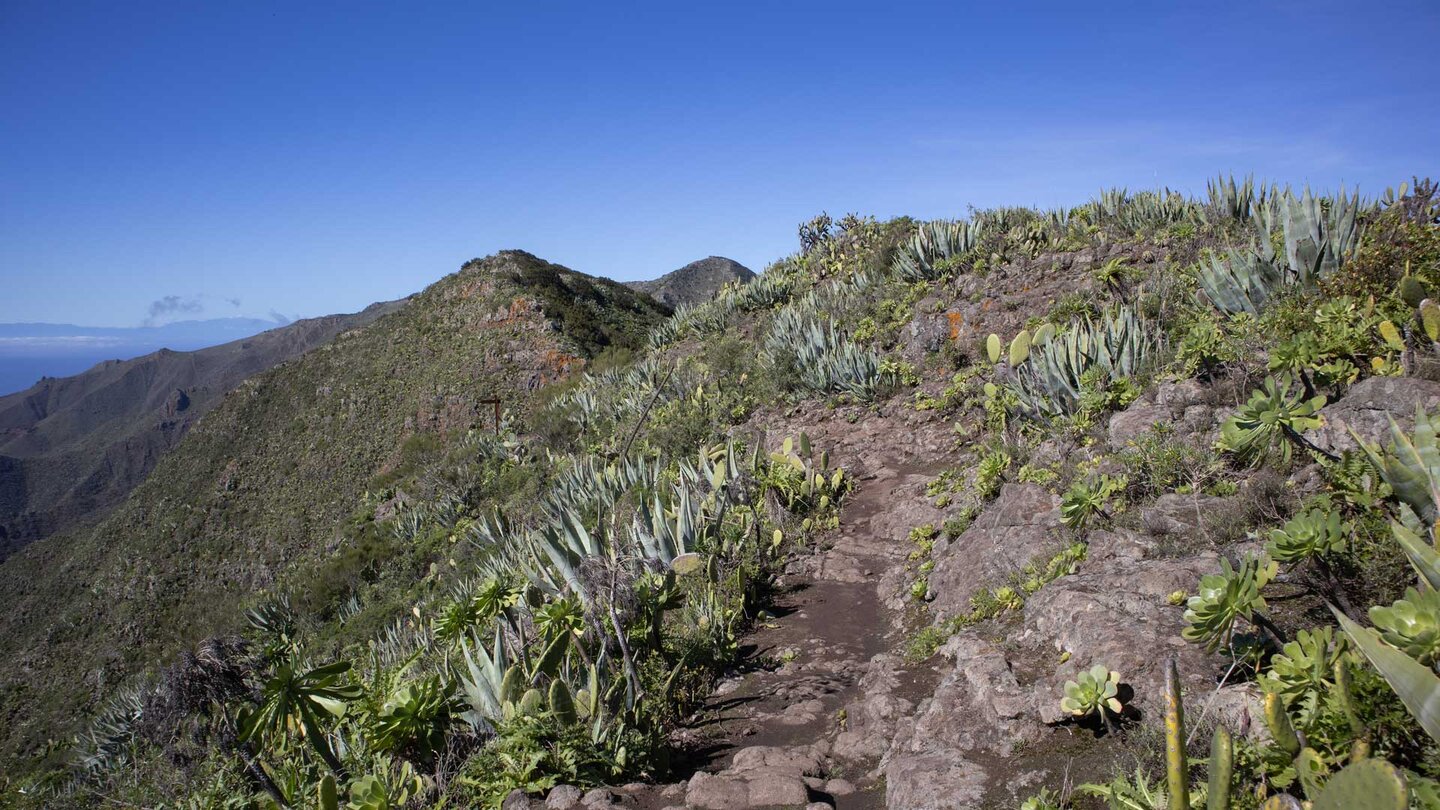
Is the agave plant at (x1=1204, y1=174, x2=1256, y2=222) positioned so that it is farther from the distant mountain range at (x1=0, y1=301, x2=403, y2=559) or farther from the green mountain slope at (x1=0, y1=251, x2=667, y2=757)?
the distant mountain range at (x1=0, y1=301, x2=403, y2=559)

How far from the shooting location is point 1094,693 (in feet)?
8.97

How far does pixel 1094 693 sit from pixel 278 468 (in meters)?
38.8

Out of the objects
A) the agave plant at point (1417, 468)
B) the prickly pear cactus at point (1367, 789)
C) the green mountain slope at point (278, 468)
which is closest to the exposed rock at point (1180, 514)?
the agave plant at point (1417, 468)

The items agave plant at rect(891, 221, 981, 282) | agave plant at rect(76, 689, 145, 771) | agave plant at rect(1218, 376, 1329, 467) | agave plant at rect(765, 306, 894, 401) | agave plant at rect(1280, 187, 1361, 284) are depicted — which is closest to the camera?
agave plant at rect(1218, 376, 1329, 467)

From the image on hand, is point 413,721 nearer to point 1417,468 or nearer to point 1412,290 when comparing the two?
point 1417,468

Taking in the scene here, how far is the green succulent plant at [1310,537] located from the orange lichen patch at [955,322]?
23.5 feet

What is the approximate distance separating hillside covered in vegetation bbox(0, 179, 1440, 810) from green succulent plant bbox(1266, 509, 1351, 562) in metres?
0.01

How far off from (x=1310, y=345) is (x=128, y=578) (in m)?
42.0

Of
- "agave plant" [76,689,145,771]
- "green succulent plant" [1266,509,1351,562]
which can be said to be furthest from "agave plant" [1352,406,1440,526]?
"agave plant" [76,689,145,771]

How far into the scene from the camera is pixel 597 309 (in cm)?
3403

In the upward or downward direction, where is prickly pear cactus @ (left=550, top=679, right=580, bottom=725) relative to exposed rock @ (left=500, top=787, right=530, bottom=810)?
upward

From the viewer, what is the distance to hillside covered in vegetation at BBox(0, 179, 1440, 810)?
2371 mm

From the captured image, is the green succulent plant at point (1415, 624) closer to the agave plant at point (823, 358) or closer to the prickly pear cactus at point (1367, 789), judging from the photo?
the prickly pear cactus at point (1367, 789)

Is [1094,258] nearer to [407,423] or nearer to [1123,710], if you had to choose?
[1123,710]
